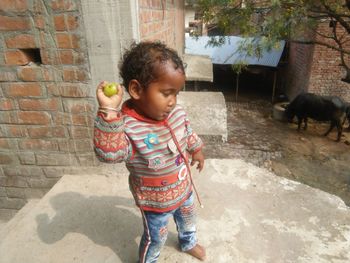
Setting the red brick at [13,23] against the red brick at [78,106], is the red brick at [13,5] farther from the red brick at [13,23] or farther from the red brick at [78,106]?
the red brick at [78,106]

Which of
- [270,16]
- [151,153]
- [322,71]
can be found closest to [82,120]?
[151,153]

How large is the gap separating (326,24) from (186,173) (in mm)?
9708

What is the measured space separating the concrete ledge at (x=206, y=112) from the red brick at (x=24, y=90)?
1.46m

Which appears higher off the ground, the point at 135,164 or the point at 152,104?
the point at 152,104

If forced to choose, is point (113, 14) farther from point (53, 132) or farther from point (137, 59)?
point (53, 132)

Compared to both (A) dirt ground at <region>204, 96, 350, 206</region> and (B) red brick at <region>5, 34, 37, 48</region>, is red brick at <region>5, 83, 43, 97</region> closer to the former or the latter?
(B) red brick at <region>5, 34, 37, 48</region>

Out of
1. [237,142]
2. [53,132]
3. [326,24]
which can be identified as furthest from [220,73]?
[53,132]

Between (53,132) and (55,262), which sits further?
(53,132)

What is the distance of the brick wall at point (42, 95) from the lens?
194 centimetres

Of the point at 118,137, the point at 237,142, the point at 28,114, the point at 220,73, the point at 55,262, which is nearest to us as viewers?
the point at 118,137

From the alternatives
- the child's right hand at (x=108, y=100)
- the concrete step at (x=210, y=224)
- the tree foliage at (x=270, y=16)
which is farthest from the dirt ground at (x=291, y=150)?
the child's right hand at (x=108, y=100)

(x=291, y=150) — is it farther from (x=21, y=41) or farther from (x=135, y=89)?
(x=135, y=89)

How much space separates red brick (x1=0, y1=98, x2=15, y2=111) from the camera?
219 cm

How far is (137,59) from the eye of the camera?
1182 mm
